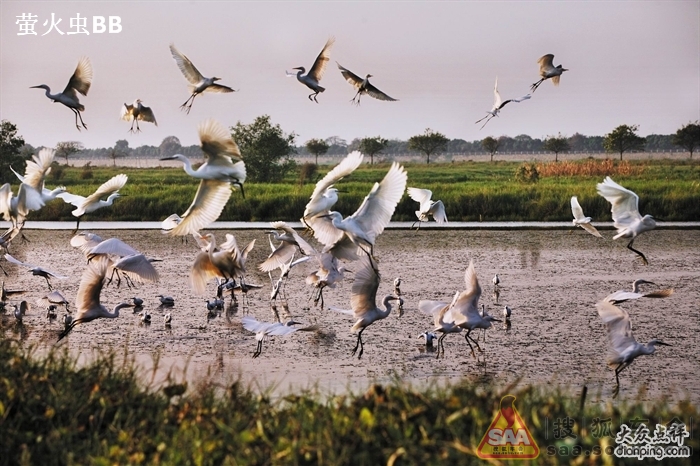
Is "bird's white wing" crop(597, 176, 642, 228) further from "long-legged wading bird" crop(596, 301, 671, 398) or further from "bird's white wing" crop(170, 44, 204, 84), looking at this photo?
"bird's white wing" crop(170, 44, 204, 84)

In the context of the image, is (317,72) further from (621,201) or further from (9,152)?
(9,152)

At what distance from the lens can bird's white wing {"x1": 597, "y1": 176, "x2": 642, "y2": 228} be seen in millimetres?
10555

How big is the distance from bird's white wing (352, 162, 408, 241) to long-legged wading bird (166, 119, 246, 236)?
124 cm

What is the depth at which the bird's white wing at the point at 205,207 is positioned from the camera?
28.3 ft

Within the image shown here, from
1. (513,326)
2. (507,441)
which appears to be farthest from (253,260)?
(507,441)

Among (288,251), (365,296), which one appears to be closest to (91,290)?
(365,296)

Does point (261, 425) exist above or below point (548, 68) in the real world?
below

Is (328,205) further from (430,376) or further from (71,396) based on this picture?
(71,396)

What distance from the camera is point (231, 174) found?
8.34 meters

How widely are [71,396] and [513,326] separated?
19.7 ft

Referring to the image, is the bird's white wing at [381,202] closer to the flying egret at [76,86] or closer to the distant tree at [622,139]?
the flying egret at [76,86]

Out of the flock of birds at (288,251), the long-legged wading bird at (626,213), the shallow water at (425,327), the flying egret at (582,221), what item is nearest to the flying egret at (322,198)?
the flock of birds at (288,251)

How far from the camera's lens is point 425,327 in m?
10.1

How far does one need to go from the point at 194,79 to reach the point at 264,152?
29355mm
